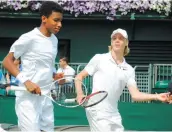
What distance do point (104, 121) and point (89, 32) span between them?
11440 millimetres

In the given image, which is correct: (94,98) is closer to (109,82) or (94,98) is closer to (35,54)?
(109,82)

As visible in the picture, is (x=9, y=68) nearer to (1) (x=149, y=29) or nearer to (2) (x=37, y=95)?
(2) (x=37, y=95)

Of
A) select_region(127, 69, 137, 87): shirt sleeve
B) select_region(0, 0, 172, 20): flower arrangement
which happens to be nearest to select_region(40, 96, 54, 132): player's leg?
select_region(127, 69, 137, 87): shirt sleeve

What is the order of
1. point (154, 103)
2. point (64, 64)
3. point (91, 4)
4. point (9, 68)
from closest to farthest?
point (9, 68)
point (154, 103)
point (64, 64)
point (91, 4)

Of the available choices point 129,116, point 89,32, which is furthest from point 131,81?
point 89,32

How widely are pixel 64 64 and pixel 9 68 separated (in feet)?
23.1

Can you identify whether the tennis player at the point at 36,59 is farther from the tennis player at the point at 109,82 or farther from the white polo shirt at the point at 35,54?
the tennis player at the point at 109,82

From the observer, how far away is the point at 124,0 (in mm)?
15945

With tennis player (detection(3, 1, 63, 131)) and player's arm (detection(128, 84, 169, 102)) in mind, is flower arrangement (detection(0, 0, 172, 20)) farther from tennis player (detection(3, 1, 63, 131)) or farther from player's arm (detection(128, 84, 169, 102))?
player's arm (detection(128, 84, 169, 102))

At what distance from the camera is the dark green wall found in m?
16.7

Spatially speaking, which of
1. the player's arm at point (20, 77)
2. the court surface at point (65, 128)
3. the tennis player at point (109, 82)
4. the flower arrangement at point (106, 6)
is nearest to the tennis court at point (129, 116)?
the court surface at point (65, 128)

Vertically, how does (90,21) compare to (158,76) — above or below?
above

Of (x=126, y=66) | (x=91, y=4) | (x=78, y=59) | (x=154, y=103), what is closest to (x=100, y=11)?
(x=91, y=4)

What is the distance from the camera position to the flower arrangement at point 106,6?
51.9 feet
